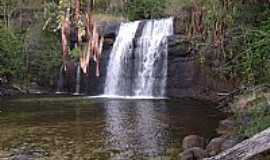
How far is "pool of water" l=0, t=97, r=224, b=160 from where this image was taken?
15.0 meters

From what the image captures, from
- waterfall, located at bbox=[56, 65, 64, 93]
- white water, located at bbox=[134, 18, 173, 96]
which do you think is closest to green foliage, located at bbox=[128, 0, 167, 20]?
white water, located at bbox=[134, 18, 173, 96]

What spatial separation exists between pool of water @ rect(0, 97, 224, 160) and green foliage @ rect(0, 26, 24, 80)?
8657 millimetres

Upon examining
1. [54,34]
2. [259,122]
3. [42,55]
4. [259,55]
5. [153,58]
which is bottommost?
[259,122]

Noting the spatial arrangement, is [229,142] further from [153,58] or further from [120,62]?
[120,62]

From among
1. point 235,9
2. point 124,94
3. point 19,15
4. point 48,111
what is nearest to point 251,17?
point 235,9

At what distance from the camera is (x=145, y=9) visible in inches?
1612

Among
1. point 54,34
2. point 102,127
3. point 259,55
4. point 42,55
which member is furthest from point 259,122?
point 54,34

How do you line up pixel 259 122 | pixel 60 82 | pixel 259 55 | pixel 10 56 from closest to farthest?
pixel 259 122 < pixel 259 55 < pixel 10 56 < pixel 60 82

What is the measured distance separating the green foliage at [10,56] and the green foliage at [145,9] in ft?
30.3

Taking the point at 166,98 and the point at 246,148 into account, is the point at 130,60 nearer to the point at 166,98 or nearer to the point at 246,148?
the point at 166,98

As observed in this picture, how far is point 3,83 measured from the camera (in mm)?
36594

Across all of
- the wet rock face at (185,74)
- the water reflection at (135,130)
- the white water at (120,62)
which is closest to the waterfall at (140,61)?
the white water at (120,62)

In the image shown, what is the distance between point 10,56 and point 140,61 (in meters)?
10.0

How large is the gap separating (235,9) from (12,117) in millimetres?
10737
